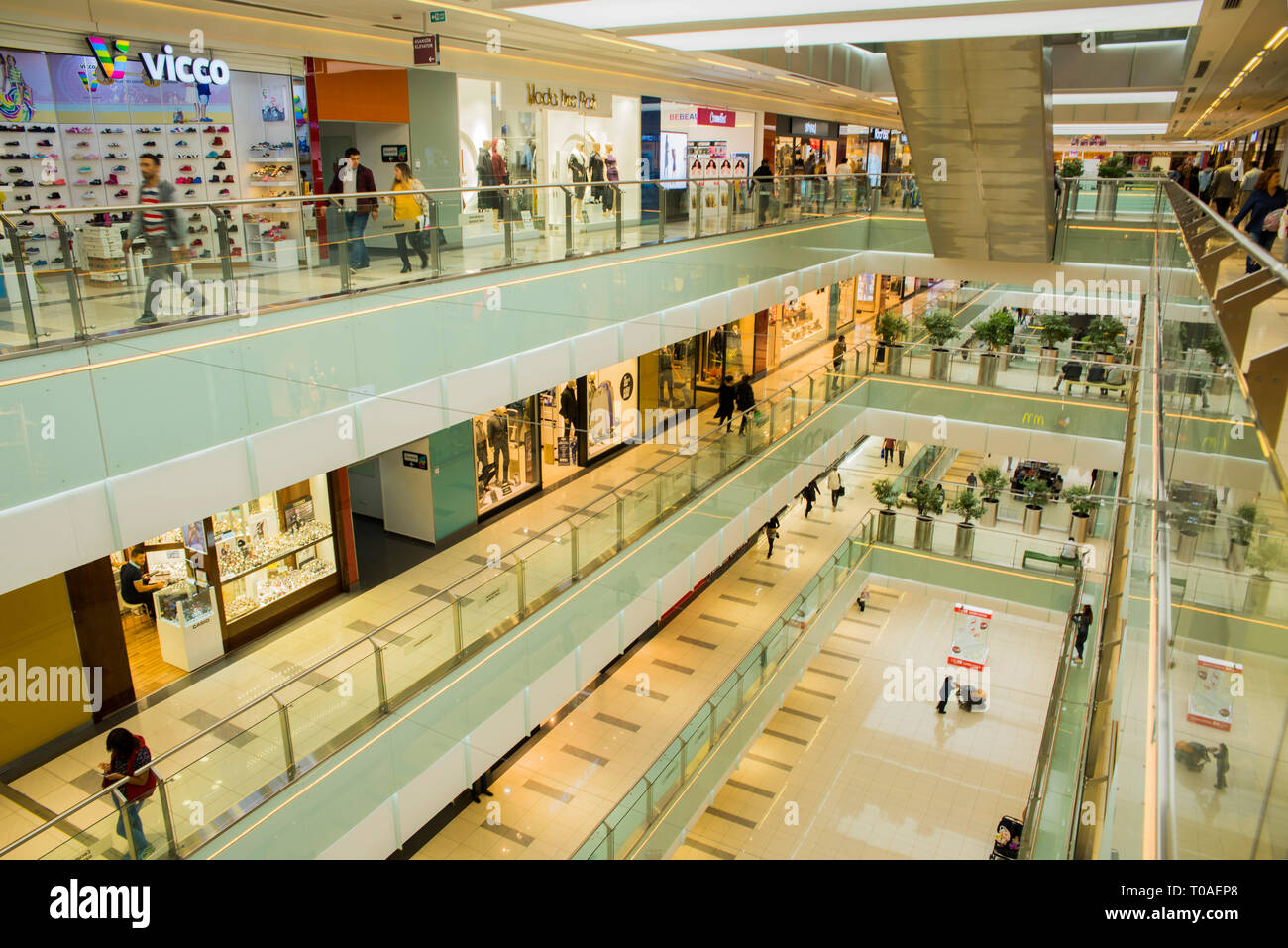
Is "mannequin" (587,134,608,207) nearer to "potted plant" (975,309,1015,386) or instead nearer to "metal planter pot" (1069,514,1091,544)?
"potted plant" (975,309,1015,386)

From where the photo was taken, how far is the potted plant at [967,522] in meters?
16.5

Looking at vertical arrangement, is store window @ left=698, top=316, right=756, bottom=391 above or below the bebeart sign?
below

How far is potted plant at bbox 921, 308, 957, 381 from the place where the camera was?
17.9m

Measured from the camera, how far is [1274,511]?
5.33 feet

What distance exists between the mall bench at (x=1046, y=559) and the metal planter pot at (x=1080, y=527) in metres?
1.89

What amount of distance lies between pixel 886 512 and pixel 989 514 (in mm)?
2302

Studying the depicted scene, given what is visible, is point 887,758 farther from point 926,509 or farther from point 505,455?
point 505,455

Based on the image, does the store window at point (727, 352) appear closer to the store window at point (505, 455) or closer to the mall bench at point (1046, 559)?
the store window at point (505, 455)

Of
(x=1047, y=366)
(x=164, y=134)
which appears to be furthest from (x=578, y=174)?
(x=1047, y=366)

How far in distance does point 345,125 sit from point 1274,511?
12.8 metres

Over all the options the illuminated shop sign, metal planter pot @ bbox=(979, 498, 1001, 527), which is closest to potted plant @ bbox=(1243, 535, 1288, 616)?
the illuminated shop sign

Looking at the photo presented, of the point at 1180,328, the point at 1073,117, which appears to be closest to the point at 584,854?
the point at 1180,328

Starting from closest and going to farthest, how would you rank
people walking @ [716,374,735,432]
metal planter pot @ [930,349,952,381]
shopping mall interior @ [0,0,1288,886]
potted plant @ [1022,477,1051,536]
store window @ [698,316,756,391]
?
shopping mall interior @ [0,0,1288,886]
people walking @ [716,374,735,432]
potted plant @ [1022,477,1051,536]
metal planter pot @ [930,349,952,381]
store window @ [698,316,756,391]

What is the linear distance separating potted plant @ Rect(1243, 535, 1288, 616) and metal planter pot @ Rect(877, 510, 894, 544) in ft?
52.4
